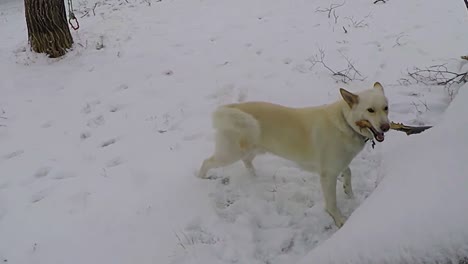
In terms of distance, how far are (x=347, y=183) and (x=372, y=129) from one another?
59 centimetres

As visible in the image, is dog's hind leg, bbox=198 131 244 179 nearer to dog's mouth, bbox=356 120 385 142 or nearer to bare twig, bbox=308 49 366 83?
dog's mouth, bbox=356 120 385 142

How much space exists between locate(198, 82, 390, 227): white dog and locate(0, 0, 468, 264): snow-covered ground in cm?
27

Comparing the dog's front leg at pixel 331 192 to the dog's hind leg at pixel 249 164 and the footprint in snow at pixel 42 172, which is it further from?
the footprint in snow at pixel 42 172

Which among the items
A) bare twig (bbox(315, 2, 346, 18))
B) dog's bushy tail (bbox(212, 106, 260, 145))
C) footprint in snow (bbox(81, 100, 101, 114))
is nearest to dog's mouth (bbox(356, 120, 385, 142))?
dog's bushy tail (bbox(212, 106, 260, 145))

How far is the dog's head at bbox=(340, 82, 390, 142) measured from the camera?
111 inches

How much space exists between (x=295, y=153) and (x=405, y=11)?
4455 mm

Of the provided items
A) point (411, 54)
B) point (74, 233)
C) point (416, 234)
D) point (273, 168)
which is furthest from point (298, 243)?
point (411, 54)

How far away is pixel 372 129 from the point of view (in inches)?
113

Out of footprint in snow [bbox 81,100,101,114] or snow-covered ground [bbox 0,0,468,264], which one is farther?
footprint in snow [bbox 81,100,101,114]

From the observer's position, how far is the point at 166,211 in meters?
3.37

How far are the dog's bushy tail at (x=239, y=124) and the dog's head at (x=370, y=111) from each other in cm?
71

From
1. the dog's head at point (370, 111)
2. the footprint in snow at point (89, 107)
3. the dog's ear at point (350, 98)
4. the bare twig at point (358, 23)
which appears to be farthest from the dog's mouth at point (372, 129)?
the bare twig at point (358, 23)

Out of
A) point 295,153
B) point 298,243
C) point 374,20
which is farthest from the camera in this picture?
point 374,20

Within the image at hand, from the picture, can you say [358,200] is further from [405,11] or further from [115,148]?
[405,11]
